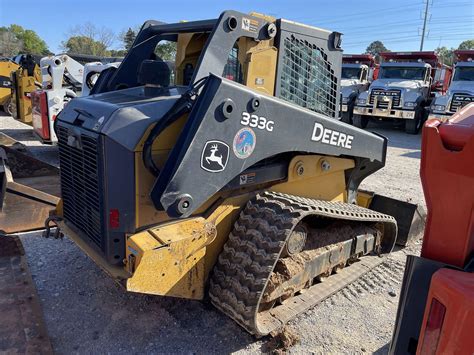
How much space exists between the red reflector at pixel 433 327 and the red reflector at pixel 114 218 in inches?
73.1

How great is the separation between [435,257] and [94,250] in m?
2.19

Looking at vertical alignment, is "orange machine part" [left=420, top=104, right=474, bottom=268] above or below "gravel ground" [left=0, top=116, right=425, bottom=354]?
above

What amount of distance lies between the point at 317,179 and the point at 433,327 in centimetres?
208

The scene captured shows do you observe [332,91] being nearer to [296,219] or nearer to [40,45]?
[296,219]

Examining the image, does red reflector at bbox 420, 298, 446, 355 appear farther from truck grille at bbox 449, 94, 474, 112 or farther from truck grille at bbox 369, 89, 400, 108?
truck grille at bbox 369, 89, 400, 108

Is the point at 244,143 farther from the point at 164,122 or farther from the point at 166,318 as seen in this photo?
the point at 166,318

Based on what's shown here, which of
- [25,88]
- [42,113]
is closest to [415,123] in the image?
[42,113]

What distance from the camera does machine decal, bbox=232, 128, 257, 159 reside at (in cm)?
264

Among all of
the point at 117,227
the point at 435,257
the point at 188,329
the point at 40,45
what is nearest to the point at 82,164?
the point at 117,227

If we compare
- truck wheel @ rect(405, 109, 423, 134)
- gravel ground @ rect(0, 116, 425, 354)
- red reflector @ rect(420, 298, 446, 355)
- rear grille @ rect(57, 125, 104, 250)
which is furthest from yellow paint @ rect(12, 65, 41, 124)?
truck wheel @ rect(405, 109, 423, 134)

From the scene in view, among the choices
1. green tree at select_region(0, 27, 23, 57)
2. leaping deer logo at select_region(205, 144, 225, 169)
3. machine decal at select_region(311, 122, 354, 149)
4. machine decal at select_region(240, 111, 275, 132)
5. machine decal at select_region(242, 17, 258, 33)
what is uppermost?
green tree at select_region(0, 27, 23, 57)

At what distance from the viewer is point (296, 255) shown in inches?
128

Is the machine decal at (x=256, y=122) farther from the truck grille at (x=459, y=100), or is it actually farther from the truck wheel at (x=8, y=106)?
the truck wheel at (x=8, y=106)

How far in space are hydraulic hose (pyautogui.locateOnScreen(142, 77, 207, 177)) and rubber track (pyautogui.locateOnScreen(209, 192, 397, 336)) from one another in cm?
78
